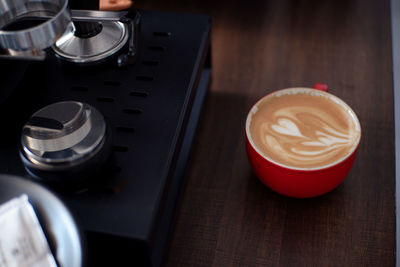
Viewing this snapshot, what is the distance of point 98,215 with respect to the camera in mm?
438

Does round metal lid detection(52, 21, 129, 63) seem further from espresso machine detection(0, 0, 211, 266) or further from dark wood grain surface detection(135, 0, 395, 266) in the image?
dark wood grain surface detection(135, 0, 395, 266)

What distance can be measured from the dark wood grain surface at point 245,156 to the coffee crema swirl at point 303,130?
0.23ft

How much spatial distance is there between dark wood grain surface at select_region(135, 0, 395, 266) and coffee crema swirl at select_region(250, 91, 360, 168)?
0.23ft

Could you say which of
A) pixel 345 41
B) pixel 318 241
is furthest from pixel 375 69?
pixel 318 241

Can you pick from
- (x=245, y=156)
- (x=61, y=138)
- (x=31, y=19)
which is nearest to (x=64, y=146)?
(x=61, y=138)

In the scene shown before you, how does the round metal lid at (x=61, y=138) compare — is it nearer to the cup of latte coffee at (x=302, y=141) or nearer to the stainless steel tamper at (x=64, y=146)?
the stainless steel tamper at (x=64, y=146)

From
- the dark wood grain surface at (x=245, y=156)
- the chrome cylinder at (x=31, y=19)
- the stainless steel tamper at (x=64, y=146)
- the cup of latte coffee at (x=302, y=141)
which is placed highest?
the chrome cylinder at (x=31, y=19)

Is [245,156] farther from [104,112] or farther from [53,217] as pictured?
[53,217]

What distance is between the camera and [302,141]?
0.53 metres

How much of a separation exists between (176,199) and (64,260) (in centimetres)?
21

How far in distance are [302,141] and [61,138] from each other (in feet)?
0.86

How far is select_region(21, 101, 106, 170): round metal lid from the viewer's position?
1.46ft

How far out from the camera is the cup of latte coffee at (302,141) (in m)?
0.50

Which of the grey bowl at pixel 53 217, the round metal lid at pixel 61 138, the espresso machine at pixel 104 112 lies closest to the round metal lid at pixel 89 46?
the espresso machine at pixel 104 112
